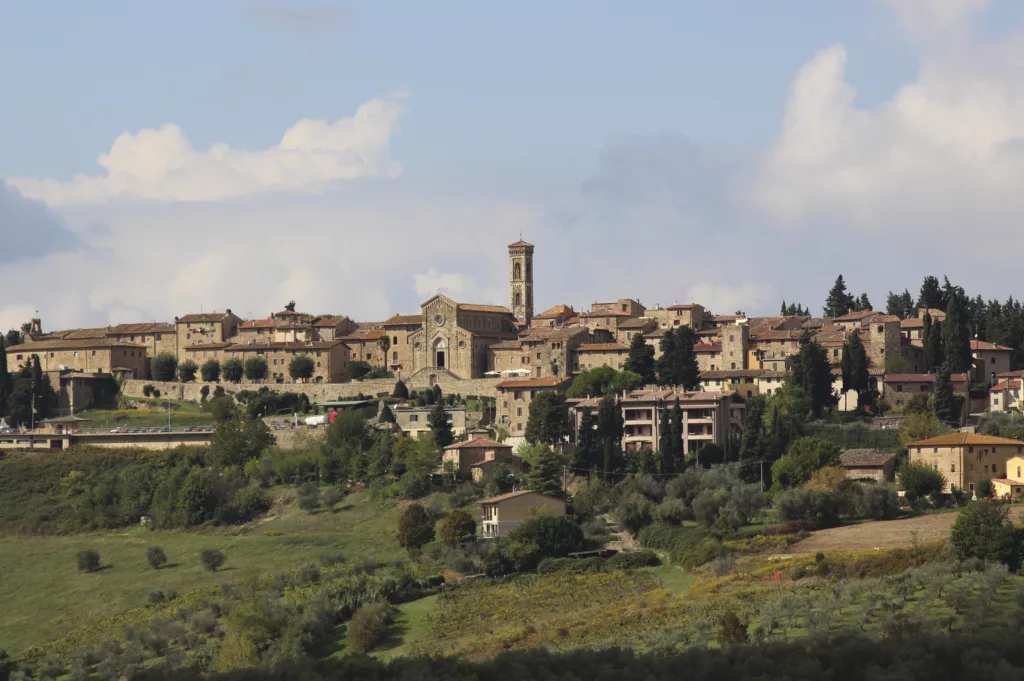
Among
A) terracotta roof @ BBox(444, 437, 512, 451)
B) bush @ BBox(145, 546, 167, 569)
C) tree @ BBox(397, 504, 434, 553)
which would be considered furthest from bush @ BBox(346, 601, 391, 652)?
terracotta roof @ BBox(444, 437, 512, 451)

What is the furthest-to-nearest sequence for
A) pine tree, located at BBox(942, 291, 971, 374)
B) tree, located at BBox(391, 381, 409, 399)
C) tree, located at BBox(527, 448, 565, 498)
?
1. tree, located at BBox(391, 381, 409, 399)
2. pine tree, located at BBox(942, 291, 971, 374)
3. tree, located at BBox(527, 448, 565, 498)

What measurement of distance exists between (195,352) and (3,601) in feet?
145

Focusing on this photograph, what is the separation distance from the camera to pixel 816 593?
55.3 meters

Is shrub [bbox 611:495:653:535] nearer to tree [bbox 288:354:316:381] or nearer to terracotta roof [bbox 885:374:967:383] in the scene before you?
terracotta roof [bbox 885:374:967:383]

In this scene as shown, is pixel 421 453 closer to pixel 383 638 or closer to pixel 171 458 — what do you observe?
pixel 171 458

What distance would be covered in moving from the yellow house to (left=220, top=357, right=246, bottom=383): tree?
4272 cm

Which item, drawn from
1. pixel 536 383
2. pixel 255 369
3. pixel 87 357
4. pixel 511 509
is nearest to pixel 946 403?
pixel 536 383

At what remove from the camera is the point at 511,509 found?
74.5 m

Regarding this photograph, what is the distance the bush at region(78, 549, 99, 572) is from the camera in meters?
79.1

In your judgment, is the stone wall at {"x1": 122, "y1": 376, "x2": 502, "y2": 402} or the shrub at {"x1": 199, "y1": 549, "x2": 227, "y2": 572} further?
the stone wall at {"x1": 122, "y1": 376, "x2": 502, "y2": 402}

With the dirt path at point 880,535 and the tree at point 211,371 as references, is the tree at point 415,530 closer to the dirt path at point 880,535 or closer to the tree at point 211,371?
the dirt path at point 880,535

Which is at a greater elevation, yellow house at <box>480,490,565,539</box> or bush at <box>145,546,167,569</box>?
yellow house at <box>480,490,565,539</box>

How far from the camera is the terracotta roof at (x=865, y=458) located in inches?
2980

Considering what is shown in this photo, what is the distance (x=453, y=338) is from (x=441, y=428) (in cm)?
1994
